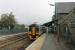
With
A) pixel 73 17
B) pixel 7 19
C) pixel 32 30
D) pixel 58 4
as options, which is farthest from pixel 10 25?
pixel 73 17

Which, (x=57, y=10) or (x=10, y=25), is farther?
(x=10, y=25)

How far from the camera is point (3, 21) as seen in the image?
312 ft

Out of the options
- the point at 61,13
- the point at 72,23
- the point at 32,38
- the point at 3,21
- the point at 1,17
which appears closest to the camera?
the point at 72,23

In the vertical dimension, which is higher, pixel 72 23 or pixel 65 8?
pixel 65 8

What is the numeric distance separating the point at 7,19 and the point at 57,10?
98.1 ft

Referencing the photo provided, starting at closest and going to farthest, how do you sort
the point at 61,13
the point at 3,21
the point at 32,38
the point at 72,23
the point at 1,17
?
the point at 72,23
the point at 32,38
the point at 61,13
the point at 3,21
the point at 1,17

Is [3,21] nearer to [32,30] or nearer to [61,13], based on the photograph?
[61,13]

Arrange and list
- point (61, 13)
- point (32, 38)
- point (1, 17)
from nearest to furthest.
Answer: point (32, 38) < point (61, 13) < point (1, 17)

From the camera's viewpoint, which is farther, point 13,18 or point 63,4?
point 13,18

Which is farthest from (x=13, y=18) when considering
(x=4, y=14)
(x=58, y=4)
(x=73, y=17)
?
(x=73, y=17)

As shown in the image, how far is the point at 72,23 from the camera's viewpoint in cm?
2164

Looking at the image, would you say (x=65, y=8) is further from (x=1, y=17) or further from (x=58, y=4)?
(x=1, y=17)

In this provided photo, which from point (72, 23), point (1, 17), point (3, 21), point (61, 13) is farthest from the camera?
point (1, 17)

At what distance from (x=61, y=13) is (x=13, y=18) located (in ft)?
119
